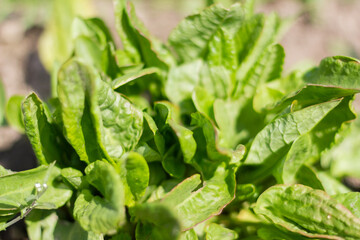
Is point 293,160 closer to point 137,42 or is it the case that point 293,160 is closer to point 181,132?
point 181,132

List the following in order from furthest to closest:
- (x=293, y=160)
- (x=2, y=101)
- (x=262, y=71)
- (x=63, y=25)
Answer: (x=63, y=25), (x=2, y=101), (x=262, y=71), (x=293, y=160)

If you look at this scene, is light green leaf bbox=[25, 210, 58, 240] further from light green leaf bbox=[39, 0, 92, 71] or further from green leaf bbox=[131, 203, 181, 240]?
light green leaf bbox=[39, 0, 92, 71]

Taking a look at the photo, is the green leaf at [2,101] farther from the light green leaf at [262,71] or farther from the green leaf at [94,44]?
the light green leaf at [262,71]

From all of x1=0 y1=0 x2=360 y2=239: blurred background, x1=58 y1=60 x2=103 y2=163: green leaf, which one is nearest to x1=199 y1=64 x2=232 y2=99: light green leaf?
x1=58 y1=60 x2=103 y2=163: green leaf

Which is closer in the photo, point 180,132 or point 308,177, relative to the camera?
point 180,132

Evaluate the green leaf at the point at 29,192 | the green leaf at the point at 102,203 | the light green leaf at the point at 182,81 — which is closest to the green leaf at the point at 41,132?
the green leaf at the point at 29,192

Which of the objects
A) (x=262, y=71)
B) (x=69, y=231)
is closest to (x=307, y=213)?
(x=262, y=71)

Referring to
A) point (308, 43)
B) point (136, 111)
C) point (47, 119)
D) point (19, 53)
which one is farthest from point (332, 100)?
point (19, 53)
